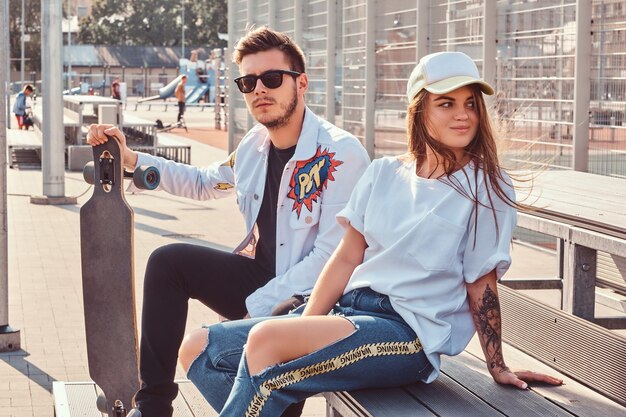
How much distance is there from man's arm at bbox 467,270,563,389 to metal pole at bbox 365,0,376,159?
44.2ft

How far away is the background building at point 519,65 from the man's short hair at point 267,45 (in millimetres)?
2371

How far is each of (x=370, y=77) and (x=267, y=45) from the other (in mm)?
12603

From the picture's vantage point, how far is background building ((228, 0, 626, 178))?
10.6 metres

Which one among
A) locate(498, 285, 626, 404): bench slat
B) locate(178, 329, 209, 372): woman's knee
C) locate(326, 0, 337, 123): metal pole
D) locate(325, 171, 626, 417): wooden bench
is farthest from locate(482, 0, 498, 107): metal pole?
locate(178, 329, 209, 372): woman's knee

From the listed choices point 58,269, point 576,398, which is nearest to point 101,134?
point 576,398

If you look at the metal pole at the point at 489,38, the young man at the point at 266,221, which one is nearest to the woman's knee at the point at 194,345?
the young man at the point at 266,221

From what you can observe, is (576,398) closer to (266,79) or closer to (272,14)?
(266,79)

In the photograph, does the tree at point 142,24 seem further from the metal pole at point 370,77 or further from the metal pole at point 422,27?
the metal pole at point 422,27

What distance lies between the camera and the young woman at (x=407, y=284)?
11.2 feet

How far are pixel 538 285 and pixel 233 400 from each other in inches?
155

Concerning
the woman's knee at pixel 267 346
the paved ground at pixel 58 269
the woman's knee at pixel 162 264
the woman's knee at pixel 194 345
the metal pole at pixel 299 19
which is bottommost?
the paved ground at pixel 58 269

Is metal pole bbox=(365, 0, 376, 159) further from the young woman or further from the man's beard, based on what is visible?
the young woman

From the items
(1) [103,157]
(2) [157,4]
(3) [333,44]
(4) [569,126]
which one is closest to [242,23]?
(3) [333,44]

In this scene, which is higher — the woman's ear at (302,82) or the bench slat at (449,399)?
the woman's ear at (302,82)
